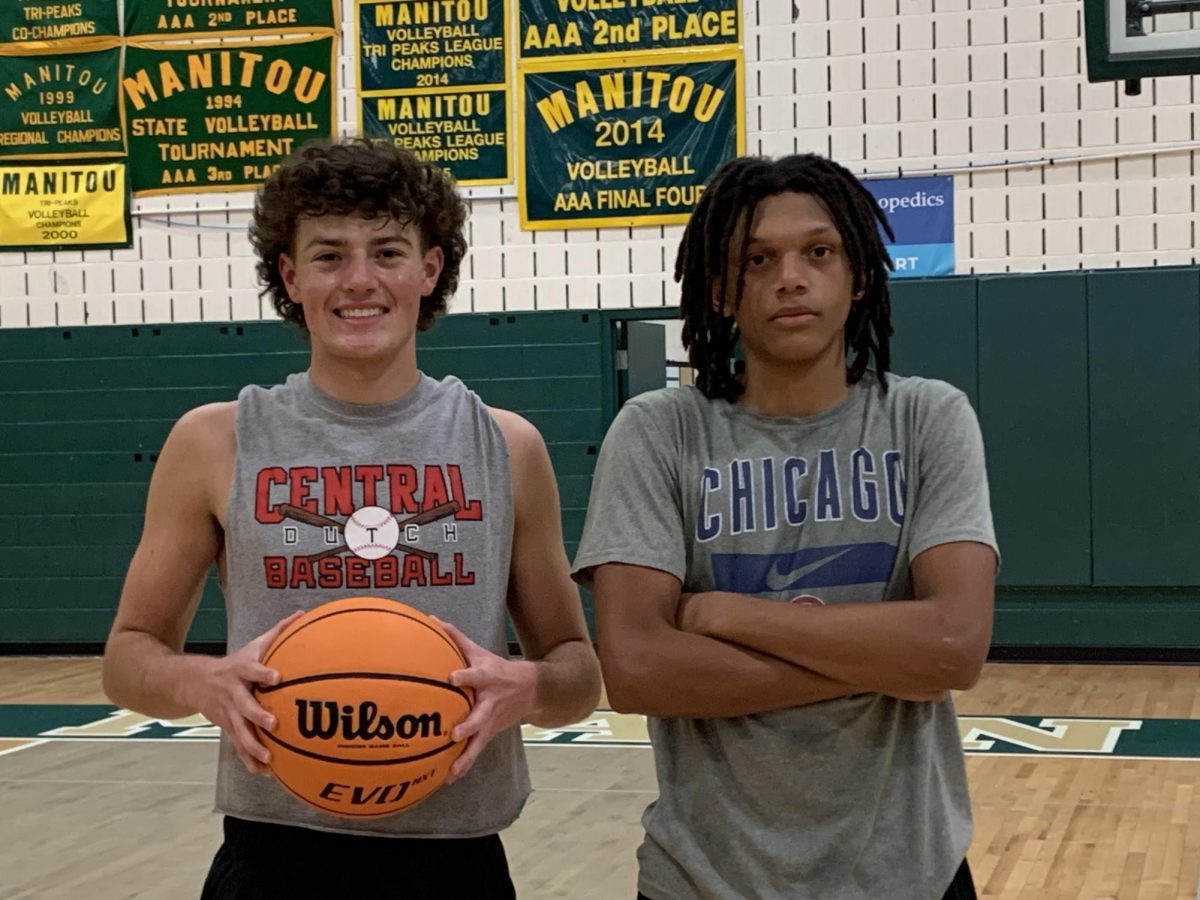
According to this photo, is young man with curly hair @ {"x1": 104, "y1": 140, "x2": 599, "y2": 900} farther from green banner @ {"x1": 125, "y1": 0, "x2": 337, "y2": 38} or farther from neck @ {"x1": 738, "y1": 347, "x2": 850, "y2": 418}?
green banner @ {"x1": 125, "y1": 0, "x2": 337, "y2": 38}

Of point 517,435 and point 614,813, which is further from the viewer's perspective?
point 614,813

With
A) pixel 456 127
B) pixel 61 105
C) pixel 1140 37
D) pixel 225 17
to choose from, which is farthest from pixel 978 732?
pixel 61 105

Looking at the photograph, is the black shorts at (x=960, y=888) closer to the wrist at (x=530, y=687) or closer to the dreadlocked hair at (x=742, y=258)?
the wrist at (x=530, y=687)

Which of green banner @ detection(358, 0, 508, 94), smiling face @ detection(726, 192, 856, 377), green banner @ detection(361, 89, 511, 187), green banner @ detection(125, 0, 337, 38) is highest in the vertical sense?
green banner @ detection(125, 0, 337, 38)

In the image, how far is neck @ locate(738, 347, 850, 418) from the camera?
1.92 meters

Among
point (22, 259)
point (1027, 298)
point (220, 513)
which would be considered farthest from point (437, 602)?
point (22, 259)

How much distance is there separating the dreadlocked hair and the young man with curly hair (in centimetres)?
29

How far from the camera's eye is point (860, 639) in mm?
1764

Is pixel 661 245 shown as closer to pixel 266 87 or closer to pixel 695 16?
pixel 695 16

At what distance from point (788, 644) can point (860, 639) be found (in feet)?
0.28

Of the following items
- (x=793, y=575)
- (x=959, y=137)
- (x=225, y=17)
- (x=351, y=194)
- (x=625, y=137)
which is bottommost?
(x=793, y=575)

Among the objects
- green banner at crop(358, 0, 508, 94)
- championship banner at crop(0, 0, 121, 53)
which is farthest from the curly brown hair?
championship banner at crop(0, 0, 121, 53)

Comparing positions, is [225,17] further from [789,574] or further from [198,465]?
[789,574]

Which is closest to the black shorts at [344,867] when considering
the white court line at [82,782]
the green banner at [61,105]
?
the white court line at [82,782]
